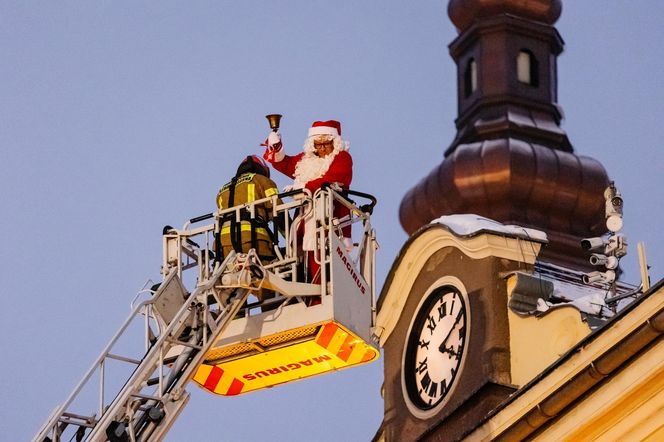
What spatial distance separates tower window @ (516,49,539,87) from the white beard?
56.3 ft

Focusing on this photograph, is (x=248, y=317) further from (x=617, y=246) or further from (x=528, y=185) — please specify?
(x=528, y=185)

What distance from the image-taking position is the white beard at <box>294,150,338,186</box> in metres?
22.6

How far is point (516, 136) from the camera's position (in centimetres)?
3847

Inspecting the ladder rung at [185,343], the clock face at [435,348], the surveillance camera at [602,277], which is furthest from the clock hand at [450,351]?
the ladder rung at [185,343]

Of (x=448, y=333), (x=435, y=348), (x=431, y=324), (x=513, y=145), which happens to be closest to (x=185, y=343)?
(x=448, y=333)

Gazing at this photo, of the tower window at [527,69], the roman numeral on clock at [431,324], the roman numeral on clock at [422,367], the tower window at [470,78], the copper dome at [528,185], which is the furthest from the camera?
the tower window at [470,78]

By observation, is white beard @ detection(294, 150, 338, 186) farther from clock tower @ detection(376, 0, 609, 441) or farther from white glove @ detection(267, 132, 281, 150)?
clock tower @ detection(376, 0, 609, 441)

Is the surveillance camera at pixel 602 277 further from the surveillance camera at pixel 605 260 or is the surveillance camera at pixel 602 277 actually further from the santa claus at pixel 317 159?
the santa claus at pixel 317 159

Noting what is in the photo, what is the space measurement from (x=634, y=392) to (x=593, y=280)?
7559mm

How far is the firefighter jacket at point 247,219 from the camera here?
21234mm

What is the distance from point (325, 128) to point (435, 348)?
7021 millimetres

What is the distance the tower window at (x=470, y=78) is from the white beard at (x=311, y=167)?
17242 mm

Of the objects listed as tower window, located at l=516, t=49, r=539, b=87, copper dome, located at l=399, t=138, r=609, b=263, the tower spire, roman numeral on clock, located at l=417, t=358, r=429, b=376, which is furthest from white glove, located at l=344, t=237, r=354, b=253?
tower window, located at l=516, t=49, r=539, b=87

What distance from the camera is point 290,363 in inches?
842
